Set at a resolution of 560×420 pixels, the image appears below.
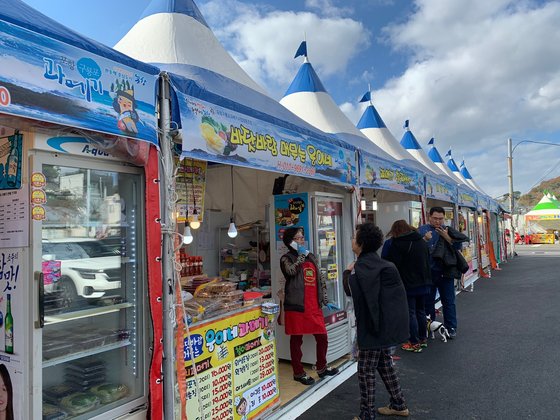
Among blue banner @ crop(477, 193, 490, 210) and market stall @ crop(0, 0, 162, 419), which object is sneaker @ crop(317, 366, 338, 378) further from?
blue banner @ crop(477, 193, 490, 210)

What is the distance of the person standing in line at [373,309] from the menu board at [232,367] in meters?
0.88

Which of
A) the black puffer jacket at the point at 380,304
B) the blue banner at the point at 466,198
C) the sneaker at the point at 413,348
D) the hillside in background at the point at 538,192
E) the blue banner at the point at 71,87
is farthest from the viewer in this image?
the hillside in background at the point at 538,192

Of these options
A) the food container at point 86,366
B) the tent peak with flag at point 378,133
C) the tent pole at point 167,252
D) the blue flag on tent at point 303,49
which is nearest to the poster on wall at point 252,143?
the tent pole at point 167,252

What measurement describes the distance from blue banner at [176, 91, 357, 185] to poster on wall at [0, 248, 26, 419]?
3.88ft

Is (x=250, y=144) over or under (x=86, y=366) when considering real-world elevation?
over

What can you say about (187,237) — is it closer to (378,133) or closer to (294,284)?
(294,284)

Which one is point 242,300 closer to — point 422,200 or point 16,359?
point 16,359

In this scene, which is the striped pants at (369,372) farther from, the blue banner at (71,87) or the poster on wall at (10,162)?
the poster on wall at (10,162)

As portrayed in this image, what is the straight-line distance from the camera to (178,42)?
3.99 meters

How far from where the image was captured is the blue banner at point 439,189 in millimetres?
8690

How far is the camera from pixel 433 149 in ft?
57.4

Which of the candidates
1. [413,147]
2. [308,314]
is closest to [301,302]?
[308,314]

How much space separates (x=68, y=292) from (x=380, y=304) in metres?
2.31

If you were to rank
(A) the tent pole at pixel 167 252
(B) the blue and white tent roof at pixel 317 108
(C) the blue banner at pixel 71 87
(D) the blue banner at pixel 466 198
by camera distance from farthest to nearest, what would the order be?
(D) the blue banner at pixel 466 198 → (B) the blue and white tent roof at pixel 317 108 → (A) the tent pole at pixel 167 252 → (C) the blue banner at pixel 71 87
